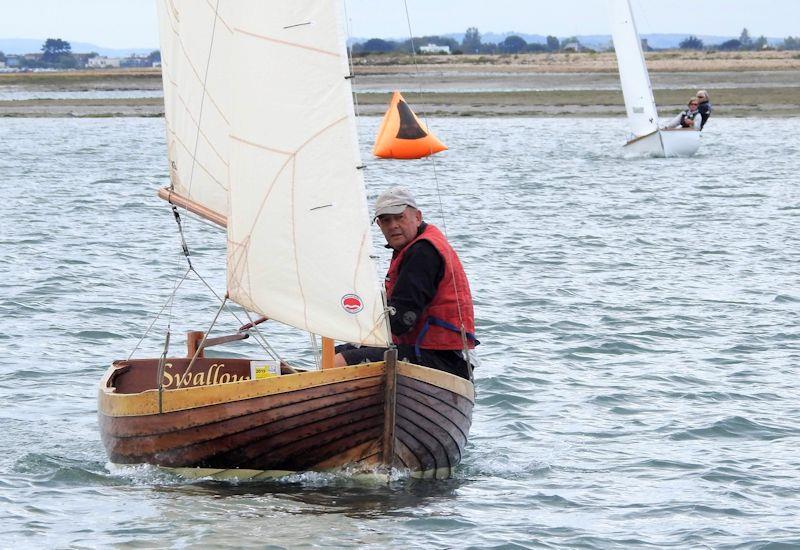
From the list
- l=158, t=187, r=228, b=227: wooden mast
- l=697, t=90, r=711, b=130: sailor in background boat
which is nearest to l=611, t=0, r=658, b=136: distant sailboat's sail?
l=697, t=90, r=711, b=130: sailor in background boat

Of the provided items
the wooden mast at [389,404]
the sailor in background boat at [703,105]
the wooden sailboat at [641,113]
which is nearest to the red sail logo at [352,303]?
the wooden mast at [389,404]

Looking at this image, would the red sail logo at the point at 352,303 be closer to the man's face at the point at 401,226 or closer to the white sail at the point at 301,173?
the white sail at the point at 301,173

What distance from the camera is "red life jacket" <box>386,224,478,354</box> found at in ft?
30.0

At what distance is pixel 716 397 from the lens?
12031 millimetres

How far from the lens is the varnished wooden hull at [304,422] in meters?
8.59

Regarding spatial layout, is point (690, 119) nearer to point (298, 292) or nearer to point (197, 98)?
point (197, 98)

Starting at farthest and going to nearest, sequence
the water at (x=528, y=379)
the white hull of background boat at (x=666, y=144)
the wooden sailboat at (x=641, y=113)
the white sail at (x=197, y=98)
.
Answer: the wooden sailboat at (x=641, y=113), the white hull of background boat at (x=666, y=144), the white sail at (x=197, y=98), the water at (x=528, y=379)

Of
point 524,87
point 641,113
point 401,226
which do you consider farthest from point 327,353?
point 524,87

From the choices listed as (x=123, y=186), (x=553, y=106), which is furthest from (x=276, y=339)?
(x=553, y=106)

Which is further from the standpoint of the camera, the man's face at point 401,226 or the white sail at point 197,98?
the white sail at point 197,98

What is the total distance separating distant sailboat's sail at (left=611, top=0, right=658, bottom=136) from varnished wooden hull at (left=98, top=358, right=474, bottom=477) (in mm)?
30353

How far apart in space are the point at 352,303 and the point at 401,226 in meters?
0.82

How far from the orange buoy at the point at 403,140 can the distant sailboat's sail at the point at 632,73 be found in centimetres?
551

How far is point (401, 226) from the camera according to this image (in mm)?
9102
